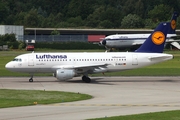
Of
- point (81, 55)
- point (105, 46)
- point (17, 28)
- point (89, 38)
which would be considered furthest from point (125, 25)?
point (81, 55)

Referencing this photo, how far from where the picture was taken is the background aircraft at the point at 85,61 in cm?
4931

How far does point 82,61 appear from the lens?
166 feet

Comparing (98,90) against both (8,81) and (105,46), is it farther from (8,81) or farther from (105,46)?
(105,46)

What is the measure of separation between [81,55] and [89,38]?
9059cm

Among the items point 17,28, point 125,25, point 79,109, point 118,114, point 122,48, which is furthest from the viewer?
point 125,25

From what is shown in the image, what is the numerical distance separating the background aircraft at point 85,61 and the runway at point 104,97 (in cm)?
110

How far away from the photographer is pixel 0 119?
27.2 meters

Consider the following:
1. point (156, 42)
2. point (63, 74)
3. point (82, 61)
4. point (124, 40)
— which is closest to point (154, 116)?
point (63, 74)

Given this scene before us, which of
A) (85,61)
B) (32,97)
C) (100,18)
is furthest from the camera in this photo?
(100,18)

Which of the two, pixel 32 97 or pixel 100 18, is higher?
pixel 100 18

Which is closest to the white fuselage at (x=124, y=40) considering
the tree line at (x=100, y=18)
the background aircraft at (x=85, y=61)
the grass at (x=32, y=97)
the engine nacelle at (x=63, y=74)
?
the tree line at (x=100, y=18)

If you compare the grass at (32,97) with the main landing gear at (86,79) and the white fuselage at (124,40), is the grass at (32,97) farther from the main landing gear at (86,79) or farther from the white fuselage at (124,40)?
the white fuselage at (124,40)

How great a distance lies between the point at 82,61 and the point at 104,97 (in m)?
13.5

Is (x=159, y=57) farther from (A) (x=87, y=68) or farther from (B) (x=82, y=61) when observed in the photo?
(B) (x=82, y=61)
